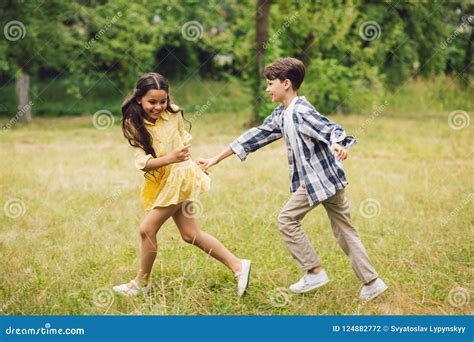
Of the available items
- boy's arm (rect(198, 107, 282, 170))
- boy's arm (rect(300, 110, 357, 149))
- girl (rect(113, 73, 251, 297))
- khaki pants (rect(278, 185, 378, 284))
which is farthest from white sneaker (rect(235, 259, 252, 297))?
boy's arm (rect(300, 110, 357, 149))

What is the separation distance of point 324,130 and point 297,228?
0.61m

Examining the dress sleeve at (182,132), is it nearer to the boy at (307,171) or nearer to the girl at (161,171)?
the girl at (161,171)

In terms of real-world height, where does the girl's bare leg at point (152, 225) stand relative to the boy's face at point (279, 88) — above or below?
below

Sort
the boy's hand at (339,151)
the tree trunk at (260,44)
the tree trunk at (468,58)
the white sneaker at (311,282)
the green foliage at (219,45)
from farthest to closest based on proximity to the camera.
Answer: the tree trunk at (468,58) < the green foliage at (219,45) < the tree trunk at (260,44) < the white sneaker at (311,282) < the boy's hand at (339,151)

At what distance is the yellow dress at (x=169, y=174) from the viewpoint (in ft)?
10.4

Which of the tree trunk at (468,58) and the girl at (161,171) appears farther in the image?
the tree trunk at (468,58)

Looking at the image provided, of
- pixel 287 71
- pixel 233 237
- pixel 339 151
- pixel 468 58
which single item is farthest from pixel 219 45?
pixel 339 151

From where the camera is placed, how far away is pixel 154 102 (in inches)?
122

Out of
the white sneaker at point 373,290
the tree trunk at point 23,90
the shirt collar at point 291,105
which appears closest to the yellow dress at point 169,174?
the shirt collar at point 291,105

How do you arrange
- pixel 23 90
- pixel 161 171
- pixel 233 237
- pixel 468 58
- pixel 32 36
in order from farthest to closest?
pixel 468 58
pixel 23 90
pixel 32 36
pixel 233 237
pixel 161 171

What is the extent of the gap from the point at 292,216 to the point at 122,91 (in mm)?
12018

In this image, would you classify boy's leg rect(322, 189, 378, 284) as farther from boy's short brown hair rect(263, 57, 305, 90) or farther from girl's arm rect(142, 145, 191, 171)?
girl's arm rect(142, 145, 191, 171)

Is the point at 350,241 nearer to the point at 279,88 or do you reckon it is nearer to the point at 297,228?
the point at 297,228

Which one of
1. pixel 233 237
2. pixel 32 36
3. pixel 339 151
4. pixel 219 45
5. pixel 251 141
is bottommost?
pixel 233 237
